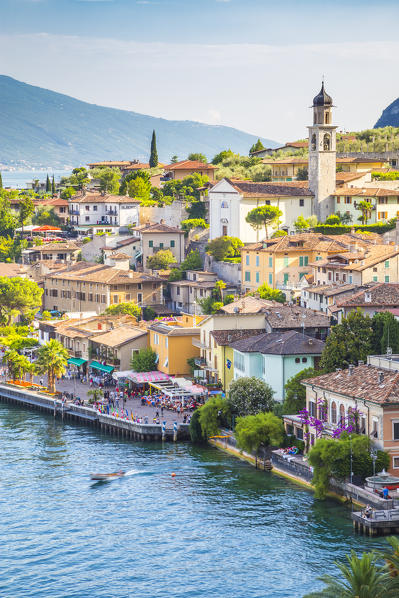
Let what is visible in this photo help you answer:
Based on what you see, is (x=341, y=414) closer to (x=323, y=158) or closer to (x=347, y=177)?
(x=323, y=158)

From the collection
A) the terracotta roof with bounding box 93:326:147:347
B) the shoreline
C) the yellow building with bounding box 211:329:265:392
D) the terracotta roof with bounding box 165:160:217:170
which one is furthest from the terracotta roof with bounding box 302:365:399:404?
the terracotta roof with bounding box 165:160:217:170

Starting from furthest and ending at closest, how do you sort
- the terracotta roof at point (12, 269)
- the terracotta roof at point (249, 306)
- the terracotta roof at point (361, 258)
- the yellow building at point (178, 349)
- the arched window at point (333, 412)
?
the terracotta roof at point (12, 269) < the terracotta roof at point (361, 258) < the yellow building at point (178, 349) < the terracotta roof at point (249, 306) < the arched window at point (333, 412)

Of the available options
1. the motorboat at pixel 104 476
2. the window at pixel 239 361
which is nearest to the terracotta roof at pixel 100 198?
the window at pixel 239 361

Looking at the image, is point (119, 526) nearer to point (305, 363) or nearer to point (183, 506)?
point (183, 506)

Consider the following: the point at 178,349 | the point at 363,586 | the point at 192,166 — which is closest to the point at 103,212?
the point at 192,166

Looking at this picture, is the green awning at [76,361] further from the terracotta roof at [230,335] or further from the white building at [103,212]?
the white building at [103,212]

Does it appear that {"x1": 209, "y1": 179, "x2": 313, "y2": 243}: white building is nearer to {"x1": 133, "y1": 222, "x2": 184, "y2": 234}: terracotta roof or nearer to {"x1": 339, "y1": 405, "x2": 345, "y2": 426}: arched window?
{"x1": 133, "y1": 222, "x2": 184, "y2": 234}: terracotta roof

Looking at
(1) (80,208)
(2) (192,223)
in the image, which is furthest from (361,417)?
(1) (80,208)
